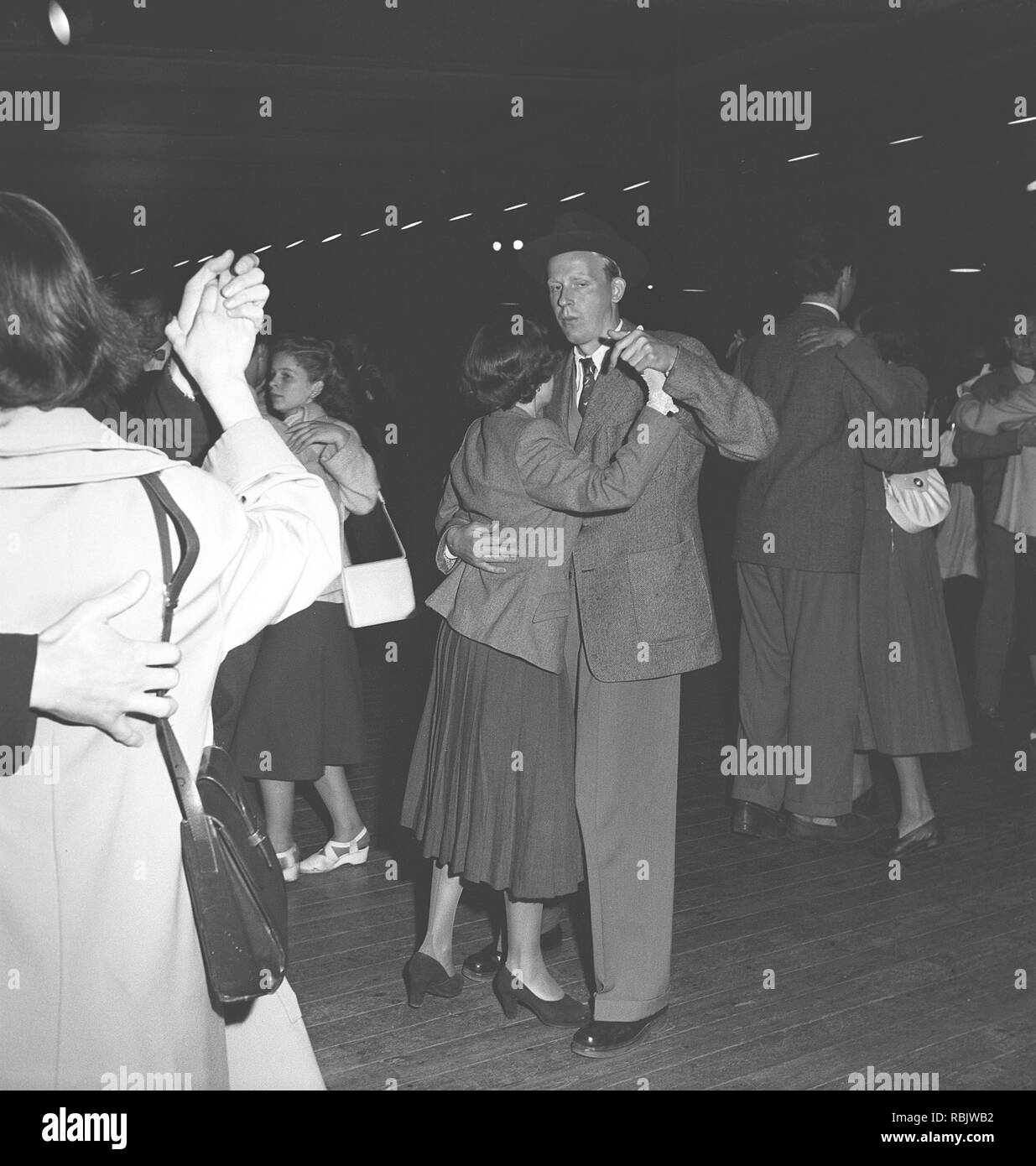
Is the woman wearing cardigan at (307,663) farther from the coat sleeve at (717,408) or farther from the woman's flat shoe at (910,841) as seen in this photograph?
the woman's flat shoe at (910,841)

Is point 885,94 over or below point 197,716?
over

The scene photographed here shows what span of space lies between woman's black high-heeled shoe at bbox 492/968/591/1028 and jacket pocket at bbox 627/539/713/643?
35.1 inches

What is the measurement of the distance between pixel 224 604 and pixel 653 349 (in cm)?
137

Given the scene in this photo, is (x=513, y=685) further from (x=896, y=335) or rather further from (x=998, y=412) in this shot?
(x=998, y=412)

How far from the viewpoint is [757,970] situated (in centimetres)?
326

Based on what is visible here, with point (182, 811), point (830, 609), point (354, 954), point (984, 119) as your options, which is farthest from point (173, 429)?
point (984, 119)

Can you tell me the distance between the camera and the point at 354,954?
3.36 m

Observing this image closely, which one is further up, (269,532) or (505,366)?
(505,366)

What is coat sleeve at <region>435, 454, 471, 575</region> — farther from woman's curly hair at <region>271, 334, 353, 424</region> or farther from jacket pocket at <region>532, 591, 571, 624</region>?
woman's curly hair at <region>271, 334, 353, 424</region>

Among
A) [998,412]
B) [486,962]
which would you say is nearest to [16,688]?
[486,962]

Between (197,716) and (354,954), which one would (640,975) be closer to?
(354,954)

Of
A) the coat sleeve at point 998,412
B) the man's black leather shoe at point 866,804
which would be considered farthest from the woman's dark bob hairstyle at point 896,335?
the man's black leather shoe at point 866,804

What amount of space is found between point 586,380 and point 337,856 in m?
1.86

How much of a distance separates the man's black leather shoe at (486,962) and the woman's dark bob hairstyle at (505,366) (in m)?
1.38
